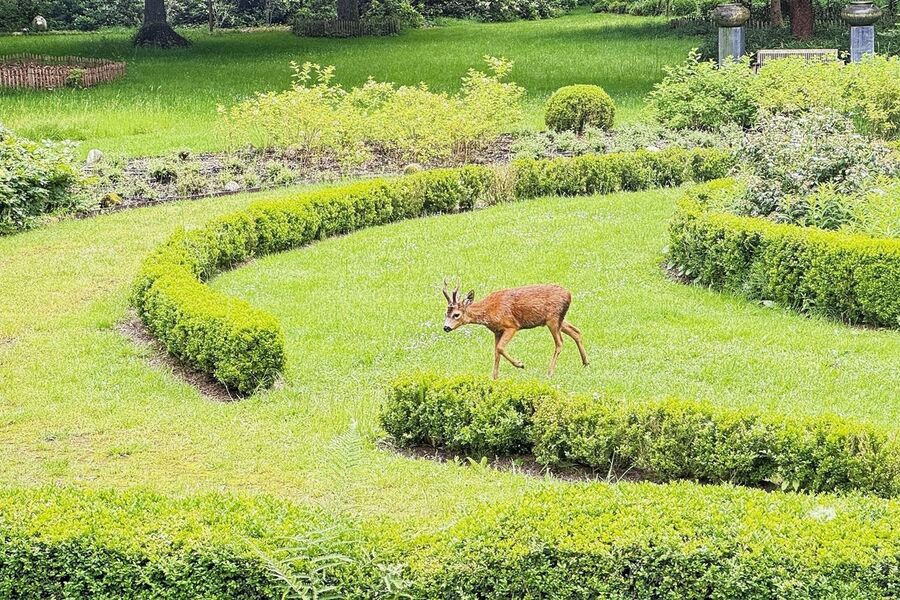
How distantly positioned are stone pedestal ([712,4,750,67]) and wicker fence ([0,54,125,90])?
14462 millimetres

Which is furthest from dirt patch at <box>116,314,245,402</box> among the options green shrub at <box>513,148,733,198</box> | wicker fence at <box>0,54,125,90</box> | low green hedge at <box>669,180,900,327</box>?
wicker fence at <box>0,54,125,90</box>

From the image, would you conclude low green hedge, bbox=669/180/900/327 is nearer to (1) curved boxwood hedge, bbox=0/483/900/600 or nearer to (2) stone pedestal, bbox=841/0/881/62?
(1) curved boxwood hedge, bbox=0/483/900/600

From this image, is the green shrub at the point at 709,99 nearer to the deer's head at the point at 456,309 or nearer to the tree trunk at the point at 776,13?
the deer's head at the point at 456,309

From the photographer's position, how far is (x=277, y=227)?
13.6 metres

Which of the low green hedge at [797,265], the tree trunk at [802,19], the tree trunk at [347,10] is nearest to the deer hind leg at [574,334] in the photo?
the low green hedge at [797,265]

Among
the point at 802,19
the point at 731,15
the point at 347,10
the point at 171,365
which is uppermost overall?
the point at 347,10

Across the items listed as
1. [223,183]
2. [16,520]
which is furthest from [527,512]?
[223,183]

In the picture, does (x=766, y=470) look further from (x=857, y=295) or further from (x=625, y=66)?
(x=625, y=66)

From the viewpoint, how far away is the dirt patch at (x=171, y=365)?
29.7 ft

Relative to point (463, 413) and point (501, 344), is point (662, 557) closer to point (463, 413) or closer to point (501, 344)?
point (463, 413)

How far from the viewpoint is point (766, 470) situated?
269 inches

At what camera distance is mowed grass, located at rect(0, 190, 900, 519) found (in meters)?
7.31

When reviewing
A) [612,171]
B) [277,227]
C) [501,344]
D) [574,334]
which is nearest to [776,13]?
[612,171]

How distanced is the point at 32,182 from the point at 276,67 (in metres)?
16.2
